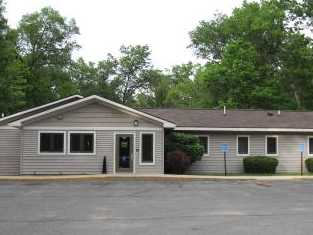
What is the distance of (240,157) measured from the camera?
3434cm

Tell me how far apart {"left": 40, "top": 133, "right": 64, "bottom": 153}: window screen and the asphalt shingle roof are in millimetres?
6330

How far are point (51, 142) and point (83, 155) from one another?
1.81 m

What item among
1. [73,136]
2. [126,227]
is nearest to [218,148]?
[73,136]

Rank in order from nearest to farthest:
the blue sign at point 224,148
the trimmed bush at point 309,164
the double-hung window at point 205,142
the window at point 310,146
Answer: the blue sign at point 224,148, the double-hung window at point 205,142, the trimmed bush at point 309,164, the window at point 310,146

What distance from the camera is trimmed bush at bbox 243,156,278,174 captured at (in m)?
33.0

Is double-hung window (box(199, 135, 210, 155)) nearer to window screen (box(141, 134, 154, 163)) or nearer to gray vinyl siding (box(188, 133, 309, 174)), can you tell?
gray vinyl siding (box(188, 133, 309, 174))

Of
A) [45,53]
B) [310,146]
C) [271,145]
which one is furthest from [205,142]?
[45,53]

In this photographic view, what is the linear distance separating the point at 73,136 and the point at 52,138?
1.10 metres

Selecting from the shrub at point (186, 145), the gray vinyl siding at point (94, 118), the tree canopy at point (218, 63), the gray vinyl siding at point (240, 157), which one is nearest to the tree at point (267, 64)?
the tree canopy at point (218, 63)

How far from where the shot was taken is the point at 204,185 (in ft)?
80.2

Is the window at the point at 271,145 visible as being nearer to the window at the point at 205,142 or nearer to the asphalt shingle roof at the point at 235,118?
the asphalt shingle roof at the point at 235,118

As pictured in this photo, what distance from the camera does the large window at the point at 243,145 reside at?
34.4 m

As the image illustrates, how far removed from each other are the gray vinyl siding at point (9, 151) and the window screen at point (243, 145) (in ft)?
42.7

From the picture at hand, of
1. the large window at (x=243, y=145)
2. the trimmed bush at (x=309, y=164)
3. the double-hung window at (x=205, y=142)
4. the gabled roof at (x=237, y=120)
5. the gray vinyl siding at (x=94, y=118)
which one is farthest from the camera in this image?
the large window at (x=243, y=145)
